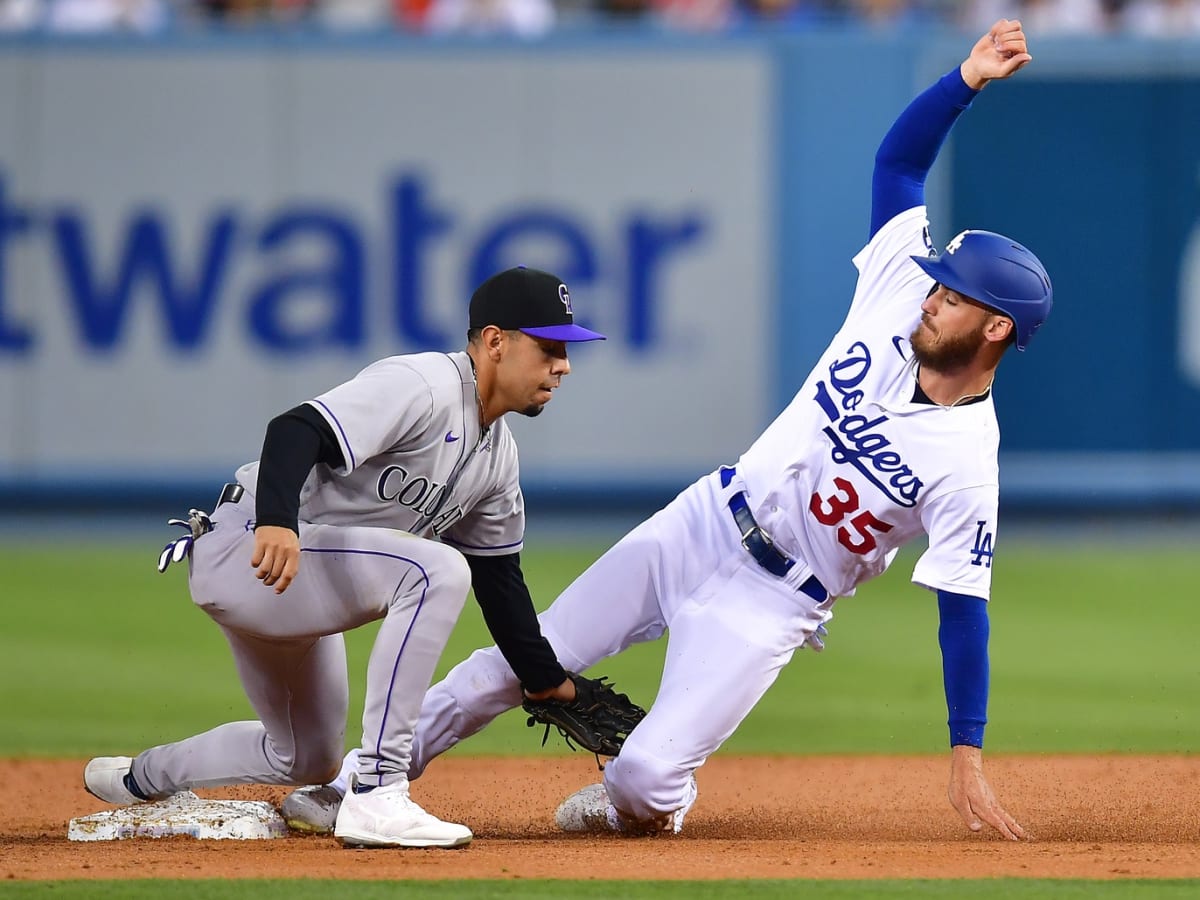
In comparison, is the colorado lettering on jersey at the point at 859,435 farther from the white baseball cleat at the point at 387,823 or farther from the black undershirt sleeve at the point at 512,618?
the white baseball cleat at the point at 387,823

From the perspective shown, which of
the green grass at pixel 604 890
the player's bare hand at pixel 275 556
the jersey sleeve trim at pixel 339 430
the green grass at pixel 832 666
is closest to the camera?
the green grass at pixel 604 890

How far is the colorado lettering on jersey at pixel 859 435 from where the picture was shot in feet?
16.6

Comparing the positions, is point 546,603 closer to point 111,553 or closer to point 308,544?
point 111,553

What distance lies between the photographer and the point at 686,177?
40.9ft

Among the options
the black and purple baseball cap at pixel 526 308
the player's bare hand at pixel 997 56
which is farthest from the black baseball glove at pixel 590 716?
the player's bare hand at pixel 997 56

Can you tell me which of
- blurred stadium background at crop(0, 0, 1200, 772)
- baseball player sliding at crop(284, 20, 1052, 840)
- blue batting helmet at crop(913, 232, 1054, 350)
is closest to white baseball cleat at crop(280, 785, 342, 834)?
baseball player sliding at crop(284, 20, 1052, 840)

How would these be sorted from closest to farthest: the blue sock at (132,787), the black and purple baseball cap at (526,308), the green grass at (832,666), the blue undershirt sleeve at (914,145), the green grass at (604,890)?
the green grass at (604,890) → the black and purple baseball cap at (526,308) → the blue sock at (132,787) → the blue undershirt sleeve at (914,145) → the green grass at (832,666)

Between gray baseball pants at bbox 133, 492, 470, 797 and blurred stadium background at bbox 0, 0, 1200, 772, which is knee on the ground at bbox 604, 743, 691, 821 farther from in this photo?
blurred stadium background at bbox 0, 0, 1200, 772

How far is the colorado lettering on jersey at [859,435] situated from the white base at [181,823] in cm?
186

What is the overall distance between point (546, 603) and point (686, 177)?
14.2ft

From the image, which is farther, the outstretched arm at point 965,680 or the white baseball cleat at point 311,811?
the white baseball cleat at point 311,811

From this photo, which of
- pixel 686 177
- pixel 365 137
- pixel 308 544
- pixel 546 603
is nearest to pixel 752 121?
pixel 686 177

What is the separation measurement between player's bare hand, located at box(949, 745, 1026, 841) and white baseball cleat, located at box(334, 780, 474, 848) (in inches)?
50.7

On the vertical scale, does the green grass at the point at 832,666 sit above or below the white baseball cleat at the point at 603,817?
below
